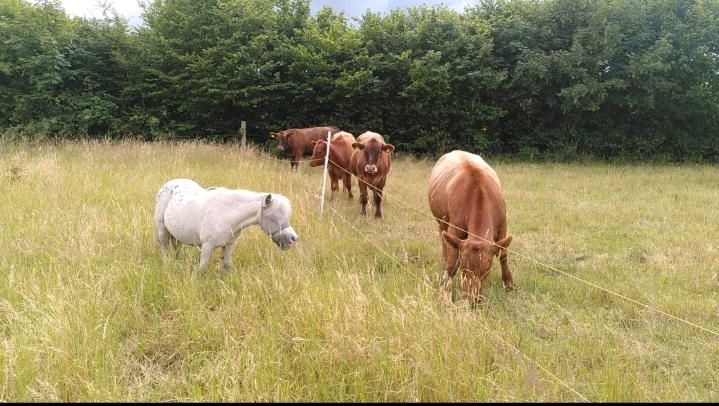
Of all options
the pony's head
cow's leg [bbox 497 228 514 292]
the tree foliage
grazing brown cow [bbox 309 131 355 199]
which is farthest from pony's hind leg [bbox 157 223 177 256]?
the tree foliage

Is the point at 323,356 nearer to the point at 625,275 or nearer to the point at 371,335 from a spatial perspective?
the point at 371,335

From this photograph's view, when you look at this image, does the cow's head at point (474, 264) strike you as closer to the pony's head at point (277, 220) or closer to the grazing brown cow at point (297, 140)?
the pony's head at point (277, 220)

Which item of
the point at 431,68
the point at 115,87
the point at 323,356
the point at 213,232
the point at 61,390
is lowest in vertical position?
the point at 61,390

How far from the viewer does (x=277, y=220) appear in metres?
4.32

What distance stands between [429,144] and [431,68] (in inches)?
119

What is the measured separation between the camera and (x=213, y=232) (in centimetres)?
434

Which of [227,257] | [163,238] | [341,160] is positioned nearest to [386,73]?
[341,160]

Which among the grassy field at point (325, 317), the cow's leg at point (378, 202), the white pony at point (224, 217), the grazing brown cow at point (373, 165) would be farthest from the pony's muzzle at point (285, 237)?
the cow's leg at point (378, 202)

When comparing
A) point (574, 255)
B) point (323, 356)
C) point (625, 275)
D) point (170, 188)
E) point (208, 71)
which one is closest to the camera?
point (323, 356)

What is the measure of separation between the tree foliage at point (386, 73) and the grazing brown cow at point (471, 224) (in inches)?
484

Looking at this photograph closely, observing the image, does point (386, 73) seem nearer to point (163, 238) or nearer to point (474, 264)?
point (163, 238)

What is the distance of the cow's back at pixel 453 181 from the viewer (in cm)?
501

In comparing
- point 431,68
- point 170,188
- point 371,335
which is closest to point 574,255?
point 371,335

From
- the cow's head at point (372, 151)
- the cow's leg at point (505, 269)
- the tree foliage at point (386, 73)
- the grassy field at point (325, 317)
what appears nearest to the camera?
the grassy field at point (325, 317)
